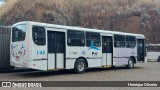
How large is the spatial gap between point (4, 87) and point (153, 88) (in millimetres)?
5912

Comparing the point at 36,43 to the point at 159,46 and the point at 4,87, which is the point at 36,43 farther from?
the point at 159,46

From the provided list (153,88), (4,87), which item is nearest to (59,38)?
(4,87)

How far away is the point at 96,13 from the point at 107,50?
25072mm

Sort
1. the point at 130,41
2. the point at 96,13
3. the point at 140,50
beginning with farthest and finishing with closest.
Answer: the point at 96,13 → the point at 140,50 → the point at 130,41

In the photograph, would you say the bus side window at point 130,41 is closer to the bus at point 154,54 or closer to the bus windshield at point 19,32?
the bus windshield at point 19,32

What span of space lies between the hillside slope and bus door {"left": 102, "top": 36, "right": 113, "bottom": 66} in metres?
17.5

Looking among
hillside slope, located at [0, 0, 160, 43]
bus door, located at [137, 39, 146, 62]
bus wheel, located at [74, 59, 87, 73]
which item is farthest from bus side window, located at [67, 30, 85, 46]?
hillside slope, located at [0, 0, 160, 43]

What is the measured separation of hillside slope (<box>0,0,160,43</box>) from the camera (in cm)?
3928

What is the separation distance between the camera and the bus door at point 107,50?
21297 mm

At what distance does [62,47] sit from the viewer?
17922 millimetres

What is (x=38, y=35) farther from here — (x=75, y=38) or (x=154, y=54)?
(x=154, y=54)

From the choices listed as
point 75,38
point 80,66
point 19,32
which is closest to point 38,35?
point 19,32

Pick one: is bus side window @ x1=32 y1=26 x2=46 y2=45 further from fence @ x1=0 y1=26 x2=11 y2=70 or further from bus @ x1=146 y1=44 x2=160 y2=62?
bus @ x1=146 y1=44 x2=160 y2=62

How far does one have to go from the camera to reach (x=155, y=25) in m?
47.3
